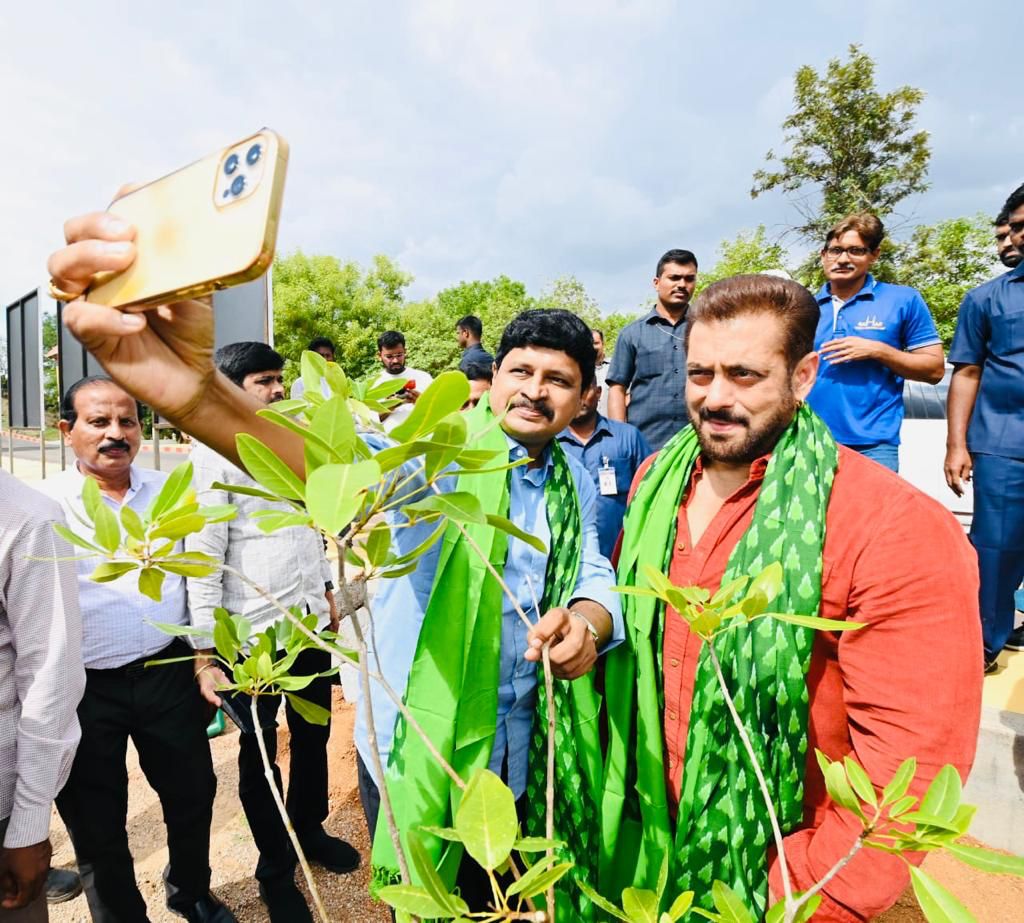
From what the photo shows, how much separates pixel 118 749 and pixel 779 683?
6.82 feet

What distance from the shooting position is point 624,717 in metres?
1.32

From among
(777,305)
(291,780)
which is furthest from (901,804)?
(291,780)

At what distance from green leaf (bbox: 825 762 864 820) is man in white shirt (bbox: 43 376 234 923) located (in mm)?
1957

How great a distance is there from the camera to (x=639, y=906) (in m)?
0.61

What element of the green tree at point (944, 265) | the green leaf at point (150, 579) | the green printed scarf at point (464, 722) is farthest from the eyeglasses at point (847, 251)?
the green tree at point (944, 265)

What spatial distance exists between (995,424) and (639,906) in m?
2.98

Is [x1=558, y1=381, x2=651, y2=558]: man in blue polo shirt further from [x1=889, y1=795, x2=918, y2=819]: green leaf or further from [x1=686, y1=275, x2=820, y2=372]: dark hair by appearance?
[x1=889, y1=795, x2=918, y2=819]: green leaf

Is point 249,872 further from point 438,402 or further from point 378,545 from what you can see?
point 438,402

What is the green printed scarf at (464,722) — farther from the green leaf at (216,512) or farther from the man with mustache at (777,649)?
the green leaf at (216,512)

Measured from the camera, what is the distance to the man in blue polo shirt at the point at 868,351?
9.43 feet

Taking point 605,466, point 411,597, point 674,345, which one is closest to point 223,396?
point 411,597

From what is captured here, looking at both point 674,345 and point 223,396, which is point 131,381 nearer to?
point 223,396

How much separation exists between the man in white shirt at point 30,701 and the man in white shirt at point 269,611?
1.80 ft

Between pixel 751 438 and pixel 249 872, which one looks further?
pixel 249 872
